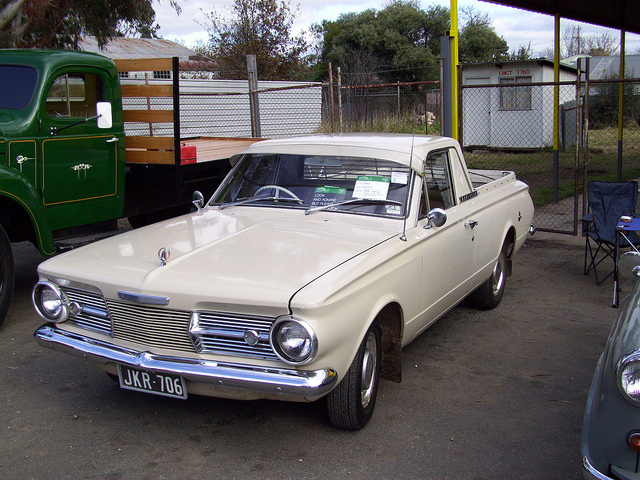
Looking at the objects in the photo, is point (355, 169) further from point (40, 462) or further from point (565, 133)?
point (565, 133)

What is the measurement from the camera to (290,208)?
452 cm

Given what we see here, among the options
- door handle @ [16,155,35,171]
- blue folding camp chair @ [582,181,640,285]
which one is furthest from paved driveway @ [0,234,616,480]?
blue folding camp chair @ [582,181,640,285]

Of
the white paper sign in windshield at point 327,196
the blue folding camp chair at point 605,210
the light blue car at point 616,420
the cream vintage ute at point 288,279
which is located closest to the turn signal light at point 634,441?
the light blue car at point 616,420

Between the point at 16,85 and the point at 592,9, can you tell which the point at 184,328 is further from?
the point at 592,9

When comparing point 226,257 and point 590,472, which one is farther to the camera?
point 226,257

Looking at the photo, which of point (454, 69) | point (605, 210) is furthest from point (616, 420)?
point (454, 69)

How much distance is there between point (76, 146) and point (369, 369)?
4.04 m

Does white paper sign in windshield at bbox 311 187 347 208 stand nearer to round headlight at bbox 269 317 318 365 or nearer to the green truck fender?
round headlight at bbox 269 317 318 365

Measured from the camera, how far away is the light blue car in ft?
7.95

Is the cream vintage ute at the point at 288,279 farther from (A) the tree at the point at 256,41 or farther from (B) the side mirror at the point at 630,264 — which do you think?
(A) the tree at the point at 256,41

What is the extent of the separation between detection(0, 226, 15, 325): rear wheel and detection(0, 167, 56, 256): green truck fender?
0.90ft

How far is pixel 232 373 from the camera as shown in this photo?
314 cm

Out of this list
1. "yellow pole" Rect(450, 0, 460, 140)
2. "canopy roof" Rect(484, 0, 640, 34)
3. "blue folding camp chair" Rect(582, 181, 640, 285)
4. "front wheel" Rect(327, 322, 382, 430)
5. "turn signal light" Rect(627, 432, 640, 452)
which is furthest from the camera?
"canopy roof" Rect(484, 0, 640, 34)

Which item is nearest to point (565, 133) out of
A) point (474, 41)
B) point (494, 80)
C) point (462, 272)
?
point (494, 80)
